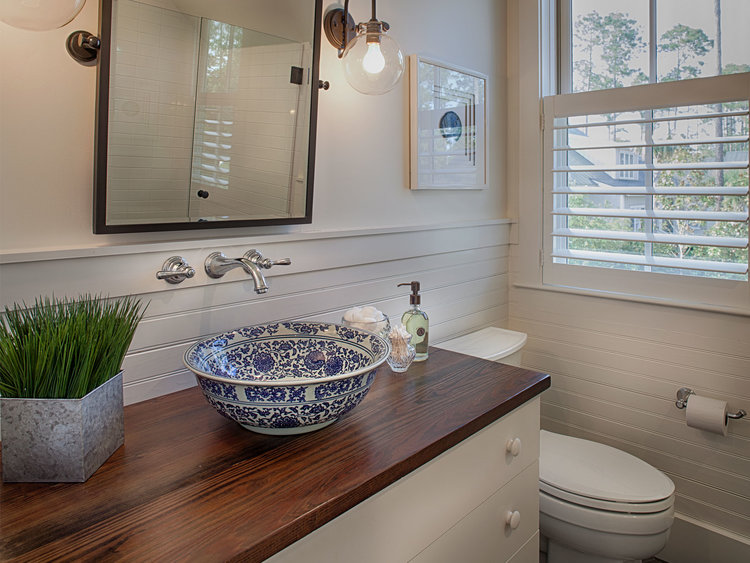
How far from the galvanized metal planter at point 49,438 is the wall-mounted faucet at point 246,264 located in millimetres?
394

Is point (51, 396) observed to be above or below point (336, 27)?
below

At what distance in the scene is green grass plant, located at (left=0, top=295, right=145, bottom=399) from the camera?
0.80 meters

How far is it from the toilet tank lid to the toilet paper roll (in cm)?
55

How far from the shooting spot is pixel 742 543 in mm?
1763

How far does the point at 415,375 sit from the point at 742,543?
1.28 m

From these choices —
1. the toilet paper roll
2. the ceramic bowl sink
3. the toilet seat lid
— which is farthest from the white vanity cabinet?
the toilet paper roll

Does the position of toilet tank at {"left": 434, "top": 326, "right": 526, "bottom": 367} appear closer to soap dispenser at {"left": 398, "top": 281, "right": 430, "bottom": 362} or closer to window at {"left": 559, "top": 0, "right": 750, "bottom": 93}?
soap dispenser at {"left": 398, "top": 281, "right": 430, "bottom": 362}

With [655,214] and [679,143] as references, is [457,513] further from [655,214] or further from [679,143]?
[679,143]

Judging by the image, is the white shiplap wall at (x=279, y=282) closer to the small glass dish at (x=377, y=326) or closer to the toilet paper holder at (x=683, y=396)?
the small glass dish at (x=377, y=326)

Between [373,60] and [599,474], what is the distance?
1.30m

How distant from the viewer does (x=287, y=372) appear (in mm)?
1197

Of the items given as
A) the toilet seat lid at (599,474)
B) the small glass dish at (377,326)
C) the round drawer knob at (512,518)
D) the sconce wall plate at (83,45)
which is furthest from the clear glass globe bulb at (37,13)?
the toilet seat lid at (599,474)

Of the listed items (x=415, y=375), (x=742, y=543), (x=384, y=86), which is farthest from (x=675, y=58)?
(x=742, y=543)

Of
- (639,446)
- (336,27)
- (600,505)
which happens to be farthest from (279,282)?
(639,446)
